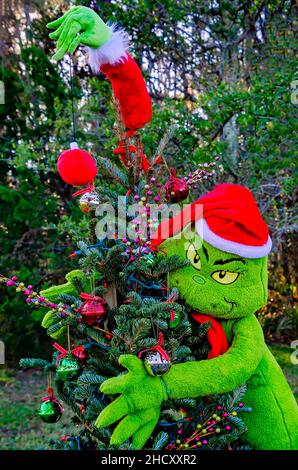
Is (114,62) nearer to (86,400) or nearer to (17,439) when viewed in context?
(86,400)

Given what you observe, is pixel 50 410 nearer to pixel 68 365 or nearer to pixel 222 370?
pixel 68 365

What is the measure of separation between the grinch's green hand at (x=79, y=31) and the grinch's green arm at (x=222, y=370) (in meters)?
1.03

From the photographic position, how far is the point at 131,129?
5.84 ft

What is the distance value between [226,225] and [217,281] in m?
0.20

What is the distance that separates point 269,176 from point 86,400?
2841mm

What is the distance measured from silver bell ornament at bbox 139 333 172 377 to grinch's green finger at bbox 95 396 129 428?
0.39ft

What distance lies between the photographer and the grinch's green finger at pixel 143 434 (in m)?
1.55

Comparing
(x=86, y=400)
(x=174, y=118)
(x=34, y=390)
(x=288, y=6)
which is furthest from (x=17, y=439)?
(x=288, y=6)

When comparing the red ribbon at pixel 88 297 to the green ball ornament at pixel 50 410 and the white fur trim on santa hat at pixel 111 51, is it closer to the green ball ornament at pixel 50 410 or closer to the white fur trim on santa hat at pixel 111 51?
the green ball ornament at pixel 50 410

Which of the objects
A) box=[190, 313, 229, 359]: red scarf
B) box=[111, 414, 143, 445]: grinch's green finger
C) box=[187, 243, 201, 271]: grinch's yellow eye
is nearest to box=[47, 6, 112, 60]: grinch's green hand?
box=[187, 243, 201, 271]: grinch's yellow eye

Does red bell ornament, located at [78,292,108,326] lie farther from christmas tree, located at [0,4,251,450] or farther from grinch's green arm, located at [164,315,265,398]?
grinch's green arm, located at [164,315,265,398]

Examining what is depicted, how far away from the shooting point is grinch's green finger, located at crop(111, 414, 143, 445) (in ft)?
4.98

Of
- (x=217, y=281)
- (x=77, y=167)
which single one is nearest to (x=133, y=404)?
(x=217, y=281)

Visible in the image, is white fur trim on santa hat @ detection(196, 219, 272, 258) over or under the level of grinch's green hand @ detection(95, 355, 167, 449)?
over
